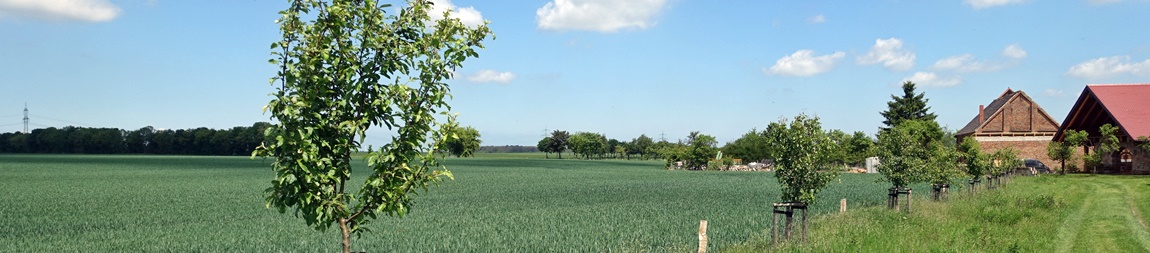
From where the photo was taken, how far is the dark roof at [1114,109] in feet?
172

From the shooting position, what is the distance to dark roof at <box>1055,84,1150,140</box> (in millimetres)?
52469

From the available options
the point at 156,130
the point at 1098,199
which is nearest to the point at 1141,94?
the point at 1098,199

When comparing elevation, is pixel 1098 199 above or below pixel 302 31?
below

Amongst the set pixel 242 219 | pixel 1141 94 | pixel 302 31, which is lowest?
pixel 242 219

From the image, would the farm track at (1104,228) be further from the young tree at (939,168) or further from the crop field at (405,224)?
the crop field at (405,224)

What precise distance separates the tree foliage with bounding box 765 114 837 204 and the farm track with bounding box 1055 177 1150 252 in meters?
5.25

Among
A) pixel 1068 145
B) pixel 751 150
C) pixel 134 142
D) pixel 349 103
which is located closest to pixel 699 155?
pixel 751 150

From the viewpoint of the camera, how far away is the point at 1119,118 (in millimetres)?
53031

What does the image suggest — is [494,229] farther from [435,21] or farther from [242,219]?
[435,21]

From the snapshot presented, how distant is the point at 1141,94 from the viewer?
56875 mm

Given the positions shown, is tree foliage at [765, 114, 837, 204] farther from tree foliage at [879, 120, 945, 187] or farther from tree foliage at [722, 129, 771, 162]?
tree foliage at [722, 129, 771, 162]

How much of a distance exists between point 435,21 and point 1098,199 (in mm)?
32743

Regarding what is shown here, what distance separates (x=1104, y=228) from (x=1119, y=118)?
40.0m

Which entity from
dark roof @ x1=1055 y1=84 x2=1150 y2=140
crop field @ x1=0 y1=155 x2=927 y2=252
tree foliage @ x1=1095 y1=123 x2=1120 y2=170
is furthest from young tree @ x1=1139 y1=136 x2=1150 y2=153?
crop field @ x1=0 y1=155 x2=927 y2=252
